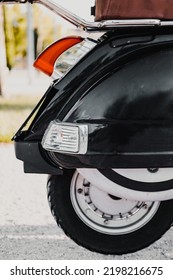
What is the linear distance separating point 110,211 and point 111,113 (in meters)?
0.60

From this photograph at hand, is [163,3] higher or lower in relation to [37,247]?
higher

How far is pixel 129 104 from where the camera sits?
2.94 metres

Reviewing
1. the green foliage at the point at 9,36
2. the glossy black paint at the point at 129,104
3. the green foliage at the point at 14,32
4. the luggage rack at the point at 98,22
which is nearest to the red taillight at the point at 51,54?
the luggage rack at the point at 98,22

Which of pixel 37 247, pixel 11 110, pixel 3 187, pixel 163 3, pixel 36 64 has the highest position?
pixel 163 3

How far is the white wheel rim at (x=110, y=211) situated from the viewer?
3287mm

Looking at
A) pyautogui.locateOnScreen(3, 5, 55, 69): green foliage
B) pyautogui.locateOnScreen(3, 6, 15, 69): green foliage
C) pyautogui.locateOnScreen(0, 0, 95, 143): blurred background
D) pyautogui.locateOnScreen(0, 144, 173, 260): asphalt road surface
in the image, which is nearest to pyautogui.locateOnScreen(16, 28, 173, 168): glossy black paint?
pyautogui.locateOnScreen(0, 144, 173, 260): asphalt road surface

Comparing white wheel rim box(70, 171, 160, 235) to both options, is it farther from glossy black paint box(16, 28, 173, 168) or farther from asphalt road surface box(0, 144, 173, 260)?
glossy black paint box(16, 28, 173, 168)

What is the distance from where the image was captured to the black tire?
3.25m

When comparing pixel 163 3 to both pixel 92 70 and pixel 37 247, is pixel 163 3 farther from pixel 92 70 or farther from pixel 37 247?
pixel 37 247

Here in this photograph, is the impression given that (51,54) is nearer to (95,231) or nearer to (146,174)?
(146,174)

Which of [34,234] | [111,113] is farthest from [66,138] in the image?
[34,234]

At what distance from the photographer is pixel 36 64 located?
323 centimetres
